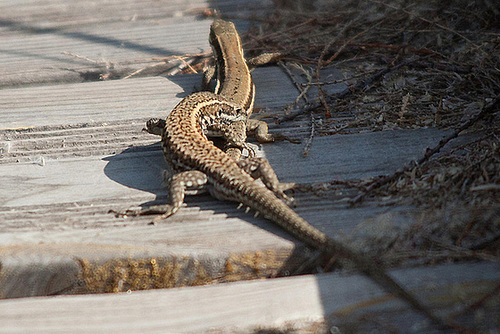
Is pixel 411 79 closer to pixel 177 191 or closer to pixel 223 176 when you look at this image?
pixel 223 176

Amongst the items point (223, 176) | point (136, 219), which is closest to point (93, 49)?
point (223, 176)

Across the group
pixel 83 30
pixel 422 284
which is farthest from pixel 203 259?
pixel 83 30

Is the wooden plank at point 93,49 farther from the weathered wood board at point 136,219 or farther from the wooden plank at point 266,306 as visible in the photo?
the wooden plank at point 266,306

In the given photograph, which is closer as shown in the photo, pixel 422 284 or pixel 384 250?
pixel 422 284

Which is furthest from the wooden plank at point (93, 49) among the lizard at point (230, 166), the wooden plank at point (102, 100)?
the lizard at point (230, 166)

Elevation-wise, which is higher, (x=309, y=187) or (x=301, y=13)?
(x=301, y=13)

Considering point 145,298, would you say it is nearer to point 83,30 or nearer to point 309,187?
point 309,187

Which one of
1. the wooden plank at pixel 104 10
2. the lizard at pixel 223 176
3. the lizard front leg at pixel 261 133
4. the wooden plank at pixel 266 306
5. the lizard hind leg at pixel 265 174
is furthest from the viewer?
the wooden plank at pixel 104 10
